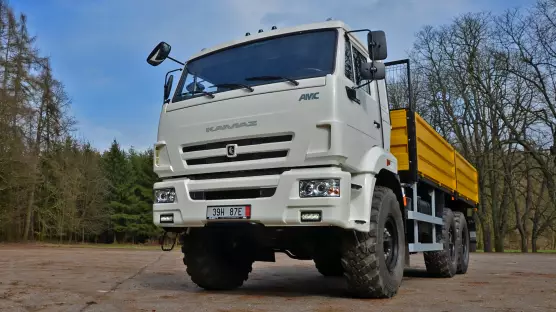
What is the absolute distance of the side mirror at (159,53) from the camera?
626cm

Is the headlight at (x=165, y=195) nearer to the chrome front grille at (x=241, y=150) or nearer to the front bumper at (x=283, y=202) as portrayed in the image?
the front bumper at (x=283, y=202)

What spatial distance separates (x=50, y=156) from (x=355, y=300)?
33.5 metres

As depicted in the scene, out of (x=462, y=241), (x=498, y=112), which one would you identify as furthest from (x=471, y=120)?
(x=462, y=241)

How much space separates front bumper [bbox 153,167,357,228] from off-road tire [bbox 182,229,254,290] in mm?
1021

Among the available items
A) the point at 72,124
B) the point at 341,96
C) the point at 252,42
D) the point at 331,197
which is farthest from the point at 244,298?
the point at 72,124

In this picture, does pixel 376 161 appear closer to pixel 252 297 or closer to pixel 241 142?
pixel 241 142

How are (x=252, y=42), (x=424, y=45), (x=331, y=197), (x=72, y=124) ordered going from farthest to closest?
1. (x=72, y=124)
2. (x=424, y=45)
3. (x=252, y=42)
4. (x=331, y=197)

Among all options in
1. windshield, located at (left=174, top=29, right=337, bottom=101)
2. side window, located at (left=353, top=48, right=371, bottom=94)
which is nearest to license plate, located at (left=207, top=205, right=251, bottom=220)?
windshield, located at (left=174, top=29, right=337, bottom=101)

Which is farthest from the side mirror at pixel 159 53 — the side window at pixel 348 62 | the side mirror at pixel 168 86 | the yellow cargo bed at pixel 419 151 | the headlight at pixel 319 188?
the yellow cargo bed at pixel 419 151

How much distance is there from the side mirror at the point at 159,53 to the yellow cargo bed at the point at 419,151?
327 centimetres

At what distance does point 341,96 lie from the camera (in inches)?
202

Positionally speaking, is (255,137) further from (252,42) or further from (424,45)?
(424,45)

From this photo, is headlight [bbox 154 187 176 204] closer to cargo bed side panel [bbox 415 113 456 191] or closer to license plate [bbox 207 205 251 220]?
license plate [bbox 207 205 251 220]

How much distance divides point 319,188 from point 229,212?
970 mm
